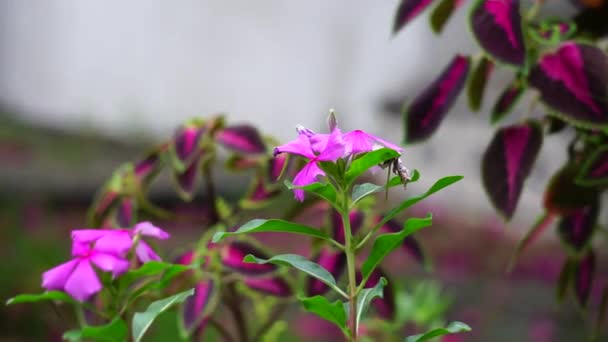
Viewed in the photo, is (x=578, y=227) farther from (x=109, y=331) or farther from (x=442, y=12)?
(x=109, y=331)

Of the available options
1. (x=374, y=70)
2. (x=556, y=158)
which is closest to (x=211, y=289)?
(x=556, y=158)

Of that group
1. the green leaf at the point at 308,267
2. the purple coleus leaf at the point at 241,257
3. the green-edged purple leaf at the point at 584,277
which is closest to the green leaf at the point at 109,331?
the green leaf at the point at 308,267

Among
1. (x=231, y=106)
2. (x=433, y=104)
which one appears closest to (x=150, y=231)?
(x=433, y=104)

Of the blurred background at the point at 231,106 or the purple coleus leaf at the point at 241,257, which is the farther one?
the blurred background at the point at 231,106

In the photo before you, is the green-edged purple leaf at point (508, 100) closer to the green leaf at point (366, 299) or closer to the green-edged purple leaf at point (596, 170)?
the green-edged purple leaf at point (596, 170)

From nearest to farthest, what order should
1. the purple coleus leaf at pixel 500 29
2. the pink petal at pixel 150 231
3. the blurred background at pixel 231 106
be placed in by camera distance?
the pink petal at pixel 150 231, the purple coleus leaf at pixel 500 29, the blurred background at pixel 231 106

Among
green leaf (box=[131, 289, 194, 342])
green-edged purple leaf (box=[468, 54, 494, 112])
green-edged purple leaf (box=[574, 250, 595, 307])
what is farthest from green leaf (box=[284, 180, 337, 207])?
green-edged purple leaf (box=[574, 250, 595, 307])
